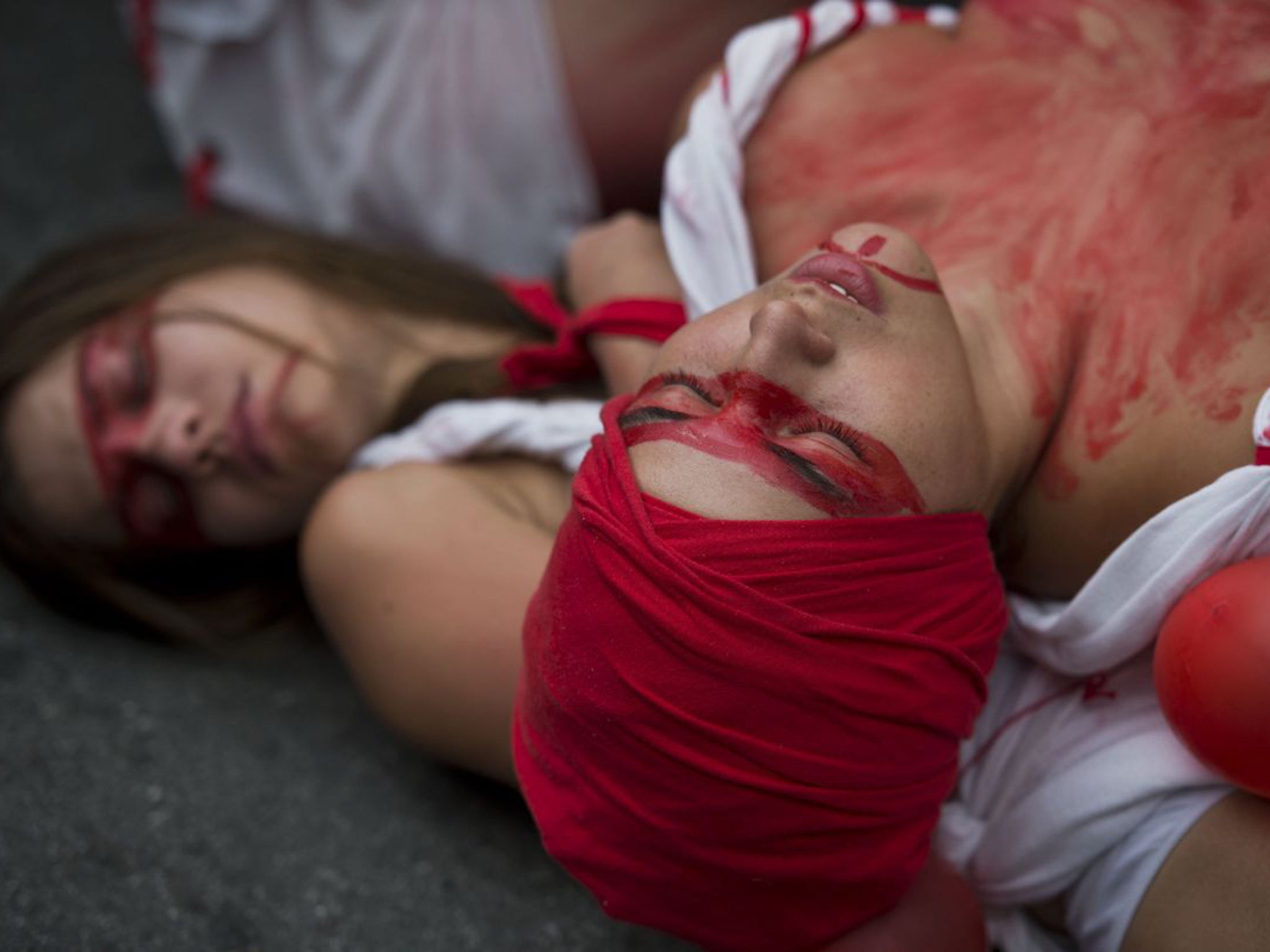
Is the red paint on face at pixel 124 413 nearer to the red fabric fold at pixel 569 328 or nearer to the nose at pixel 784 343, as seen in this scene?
the red fabric fold at pixel 569 328

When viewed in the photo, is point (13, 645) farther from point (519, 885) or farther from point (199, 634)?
point (519, 885)

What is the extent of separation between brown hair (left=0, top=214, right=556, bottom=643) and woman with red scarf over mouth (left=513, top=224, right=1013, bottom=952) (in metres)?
0.56

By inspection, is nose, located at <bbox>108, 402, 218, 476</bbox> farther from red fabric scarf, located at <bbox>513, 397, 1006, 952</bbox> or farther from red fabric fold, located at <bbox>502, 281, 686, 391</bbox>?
red fabric scarf, located at <bbox>513, 397, 1006, 952</bbox>

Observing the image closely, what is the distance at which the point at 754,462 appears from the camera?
3.01 ft

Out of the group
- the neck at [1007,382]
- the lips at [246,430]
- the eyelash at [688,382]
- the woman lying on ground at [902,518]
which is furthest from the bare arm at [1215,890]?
the lips at [246,430]

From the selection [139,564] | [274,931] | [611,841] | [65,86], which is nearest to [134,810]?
[274,931]

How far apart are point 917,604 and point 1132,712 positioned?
30cm

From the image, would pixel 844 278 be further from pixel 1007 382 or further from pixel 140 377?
pixel 140 377

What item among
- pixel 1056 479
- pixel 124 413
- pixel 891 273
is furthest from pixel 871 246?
pixel 124 413

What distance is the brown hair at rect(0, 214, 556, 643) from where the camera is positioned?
1.51 meters

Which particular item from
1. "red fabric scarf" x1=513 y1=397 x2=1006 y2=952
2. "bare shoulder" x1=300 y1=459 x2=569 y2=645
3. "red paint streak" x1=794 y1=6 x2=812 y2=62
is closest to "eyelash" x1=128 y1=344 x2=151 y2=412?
"bare shoulder" x1=300 y1=459 x2=569 y2=645

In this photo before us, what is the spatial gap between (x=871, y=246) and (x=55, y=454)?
0.97 meters

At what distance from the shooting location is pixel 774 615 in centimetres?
90

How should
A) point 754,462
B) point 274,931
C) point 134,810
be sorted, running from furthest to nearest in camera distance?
point 134,810
point 274,931
point 754,462
